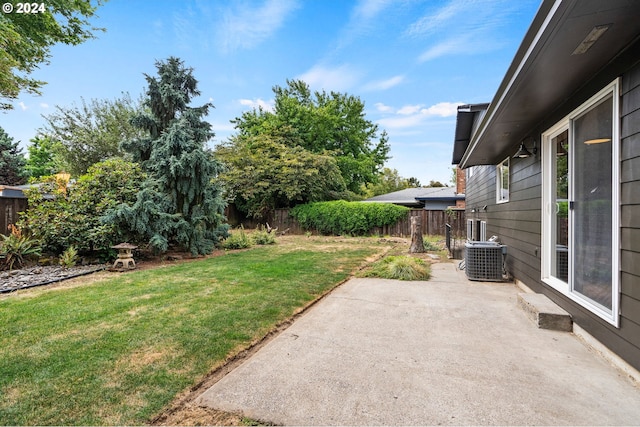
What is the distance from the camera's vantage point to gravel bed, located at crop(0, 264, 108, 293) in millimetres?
4486

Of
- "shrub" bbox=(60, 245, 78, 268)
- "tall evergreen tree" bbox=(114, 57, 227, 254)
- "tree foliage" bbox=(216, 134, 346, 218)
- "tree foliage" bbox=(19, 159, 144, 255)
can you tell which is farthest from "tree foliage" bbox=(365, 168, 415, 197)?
"shrub" bbox=(60, 245, 78, 268)

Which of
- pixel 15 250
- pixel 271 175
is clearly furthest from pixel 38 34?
pixel 271 175

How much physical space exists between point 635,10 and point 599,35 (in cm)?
26

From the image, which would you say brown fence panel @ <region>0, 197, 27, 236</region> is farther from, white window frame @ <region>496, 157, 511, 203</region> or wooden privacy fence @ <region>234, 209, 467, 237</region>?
wooden privacy fence @ <region>234, 209, 467, 237</region>

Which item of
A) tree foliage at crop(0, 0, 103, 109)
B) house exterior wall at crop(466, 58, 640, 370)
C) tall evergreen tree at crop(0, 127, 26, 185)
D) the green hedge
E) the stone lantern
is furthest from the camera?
tall evergreen tree at crop(0, 127, 26, 185)

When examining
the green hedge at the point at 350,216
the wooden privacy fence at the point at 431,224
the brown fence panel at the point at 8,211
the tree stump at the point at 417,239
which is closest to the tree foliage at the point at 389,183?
the green hedge at the point at 350,216

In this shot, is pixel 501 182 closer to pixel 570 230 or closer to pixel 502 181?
pixel 502 181

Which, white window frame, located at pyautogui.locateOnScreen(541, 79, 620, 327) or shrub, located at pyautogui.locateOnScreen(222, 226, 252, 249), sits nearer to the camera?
white window frame, located at pyautogui.locateOnScreen(541, 79, 620, 327)

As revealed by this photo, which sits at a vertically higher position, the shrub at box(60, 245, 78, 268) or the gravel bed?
the shrub at box(60, 245, 78, 268)

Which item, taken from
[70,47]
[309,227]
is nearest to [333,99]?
[309,227]

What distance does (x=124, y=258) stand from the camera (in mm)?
5922

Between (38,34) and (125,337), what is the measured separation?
8.65 m

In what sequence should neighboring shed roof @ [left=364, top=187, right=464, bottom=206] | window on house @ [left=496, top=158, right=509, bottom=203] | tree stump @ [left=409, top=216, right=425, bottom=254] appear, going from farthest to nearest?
neighboring shed roof @ [left=364, top=187, right=464, bottom=206]
tree stump @ [left=409, top=216, right=425, bottom=254]
window on house @ [left=496, top=158, right=509, bottom=203]

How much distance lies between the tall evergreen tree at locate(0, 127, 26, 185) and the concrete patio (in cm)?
3130
